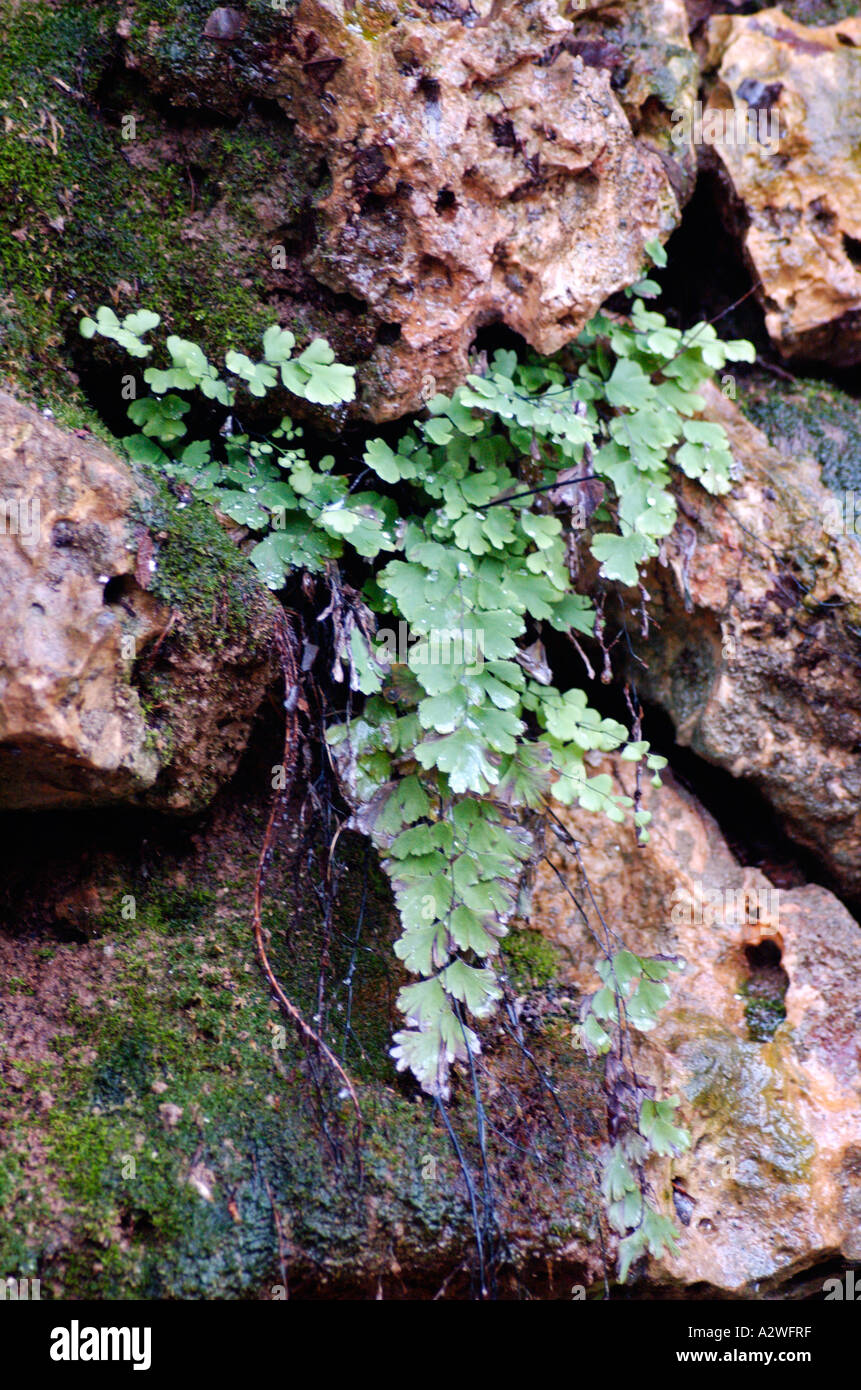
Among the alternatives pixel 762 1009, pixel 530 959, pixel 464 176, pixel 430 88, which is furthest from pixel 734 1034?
pixel 430 88

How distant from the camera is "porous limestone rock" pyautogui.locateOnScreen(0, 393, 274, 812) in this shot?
2143 mm

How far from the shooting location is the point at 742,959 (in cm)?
315

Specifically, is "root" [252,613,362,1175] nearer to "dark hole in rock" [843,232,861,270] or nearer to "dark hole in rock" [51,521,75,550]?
"dark hole in rock" [51,521,75,550]

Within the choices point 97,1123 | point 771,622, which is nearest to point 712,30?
point 771,622

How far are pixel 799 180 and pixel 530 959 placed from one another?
300 centimetres

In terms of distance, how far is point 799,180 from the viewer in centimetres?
351

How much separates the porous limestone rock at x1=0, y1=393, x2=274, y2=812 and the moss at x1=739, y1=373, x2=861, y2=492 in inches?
84.9

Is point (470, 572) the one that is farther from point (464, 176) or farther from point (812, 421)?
point (812, 421)

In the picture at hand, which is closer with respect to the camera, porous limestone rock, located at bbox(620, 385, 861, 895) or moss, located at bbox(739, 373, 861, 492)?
porous limestone rock, located at bbox(620, 385, 861, 895)

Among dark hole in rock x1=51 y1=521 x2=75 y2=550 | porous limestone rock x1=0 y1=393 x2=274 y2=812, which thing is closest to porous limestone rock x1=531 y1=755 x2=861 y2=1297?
porous limestone rock x1=0 y1=393 x2=274 y2=812

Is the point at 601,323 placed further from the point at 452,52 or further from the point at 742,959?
the point at 742,959

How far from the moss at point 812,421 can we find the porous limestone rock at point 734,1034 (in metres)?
1.33

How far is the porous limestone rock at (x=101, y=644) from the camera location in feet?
7.03

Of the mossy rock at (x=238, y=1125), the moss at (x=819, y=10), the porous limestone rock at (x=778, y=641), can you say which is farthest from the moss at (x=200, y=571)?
the moss at (x=819, y=10)
